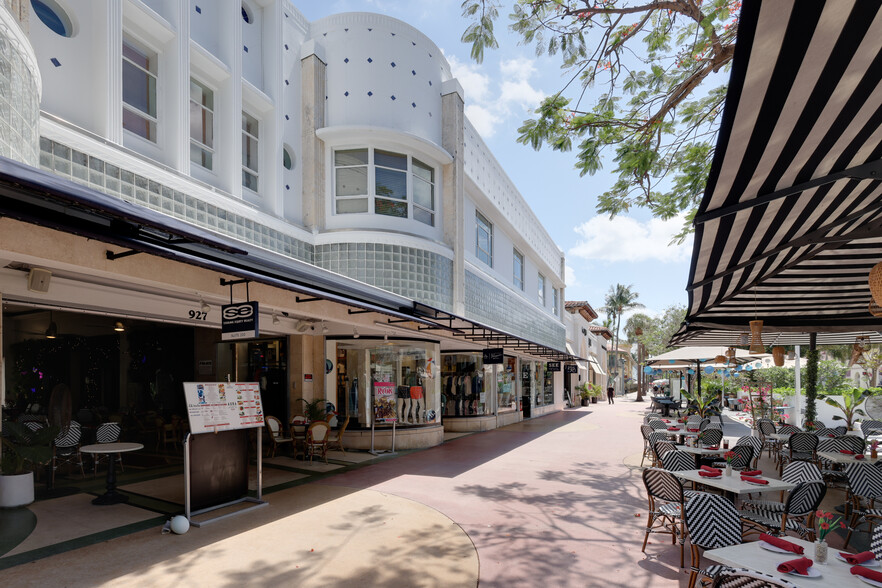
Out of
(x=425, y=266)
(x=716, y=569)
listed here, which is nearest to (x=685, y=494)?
(x=716, y=569)

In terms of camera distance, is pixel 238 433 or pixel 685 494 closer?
pixel 685 494

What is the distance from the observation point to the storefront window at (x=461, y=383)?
17.7m

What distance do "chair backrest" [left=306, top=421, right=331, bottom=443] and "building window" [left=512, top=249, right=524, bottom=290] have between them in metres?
12.7

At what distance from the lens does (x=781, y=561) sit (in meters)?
3.66

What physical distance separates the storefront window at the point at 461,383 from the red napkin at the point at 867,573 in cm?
1443

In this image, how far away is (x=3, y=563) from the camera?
5383 mm

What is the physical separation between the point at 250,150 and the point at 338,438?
6794 millimetres

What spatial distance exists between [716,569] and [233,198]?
9.07 metres

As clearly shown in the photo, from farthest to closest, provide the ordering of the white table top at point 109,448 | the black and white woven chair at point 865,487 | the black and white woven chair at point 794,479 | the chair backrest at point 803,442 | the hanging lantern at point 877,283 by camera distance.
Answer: the chair backrest at point 803,442 → the white table top at point 109,448 → the black and white woven chair at point 865,487 → the black and white woven chair at point 794,479 → the hanging lantern at point 877,283

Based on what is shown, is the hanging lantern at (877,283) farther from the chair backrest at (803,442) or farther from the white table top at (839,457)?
the chair backrest at (803,442)

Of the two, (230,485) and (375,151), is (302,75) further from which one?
(230,485)

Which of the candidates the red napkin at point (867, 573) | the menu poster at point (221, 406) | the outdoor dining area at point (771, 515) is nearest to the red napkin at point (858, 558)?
the outdoor dining area at point (771, 515)

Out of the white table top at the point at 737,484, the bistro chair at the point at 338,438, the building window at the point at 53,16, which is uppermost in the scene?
the building window at the point at 53,16

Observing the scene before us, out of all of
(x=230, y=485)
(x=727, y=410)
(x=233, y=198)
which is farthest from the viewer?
(x=727, y=410)
